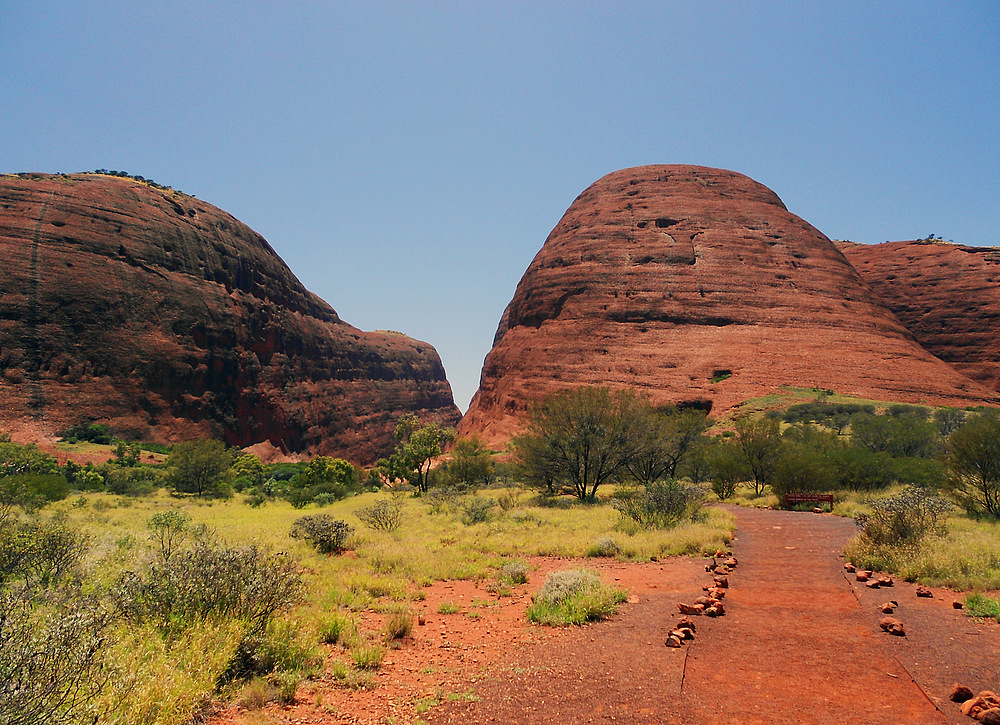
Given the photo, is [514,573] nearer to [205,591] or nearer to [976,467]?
[205,591]

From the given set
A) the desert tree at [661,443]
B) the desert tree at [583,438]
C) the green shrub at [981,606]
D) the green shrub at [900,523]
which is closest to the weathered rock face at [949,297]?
the desert tree at [661,443]

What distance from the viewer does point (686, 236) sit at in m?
63.6

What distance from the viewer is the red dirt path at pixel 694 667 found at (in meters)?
4.17

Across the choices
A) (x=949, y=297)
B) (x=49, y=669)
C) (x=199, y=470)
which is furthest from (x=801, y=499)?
(x=949, y=297)

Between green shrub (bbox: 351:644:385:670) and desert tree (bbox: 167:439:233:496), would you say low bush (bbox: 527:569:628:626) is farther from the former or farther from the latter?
desert tree (bbox: 167:439:233:496)

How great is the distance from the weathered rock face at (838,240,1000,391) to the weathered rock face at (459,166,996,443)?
9.74m

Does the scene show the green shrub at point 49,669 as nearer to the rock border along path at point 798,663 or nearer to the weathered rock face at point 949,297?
the rock border along path at point 798,663

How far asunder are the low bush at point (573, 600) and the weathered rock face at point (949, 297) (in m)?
76.5

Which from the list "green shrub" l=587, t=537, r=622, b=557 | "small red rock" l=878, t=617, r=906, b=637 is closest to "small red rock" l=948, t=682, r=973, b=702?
"small red rock" l=878, t=617, r=906, b=637

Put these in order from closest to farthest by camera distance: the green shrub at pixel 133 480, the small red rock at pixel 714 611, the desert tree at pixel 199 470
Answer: the small red rock at pixel 714 611
the green shrub at pixel 133 480
the desert tree at pixel 199 470

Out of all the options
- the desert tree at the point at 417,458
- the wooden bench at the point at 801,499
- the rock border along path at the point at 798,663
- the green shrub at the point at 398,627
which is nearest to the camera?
the rock border along path at the point at 798,663

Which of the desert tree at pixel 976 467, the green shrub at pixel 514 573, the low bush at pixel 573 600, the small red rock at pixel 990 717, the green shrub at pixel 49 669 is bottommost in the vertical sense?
the green shrub at pixel 514 573

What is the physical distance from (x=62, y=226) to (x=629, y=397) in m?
59.9

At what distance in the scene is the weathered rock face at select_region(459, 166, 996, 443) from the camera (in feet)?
166
